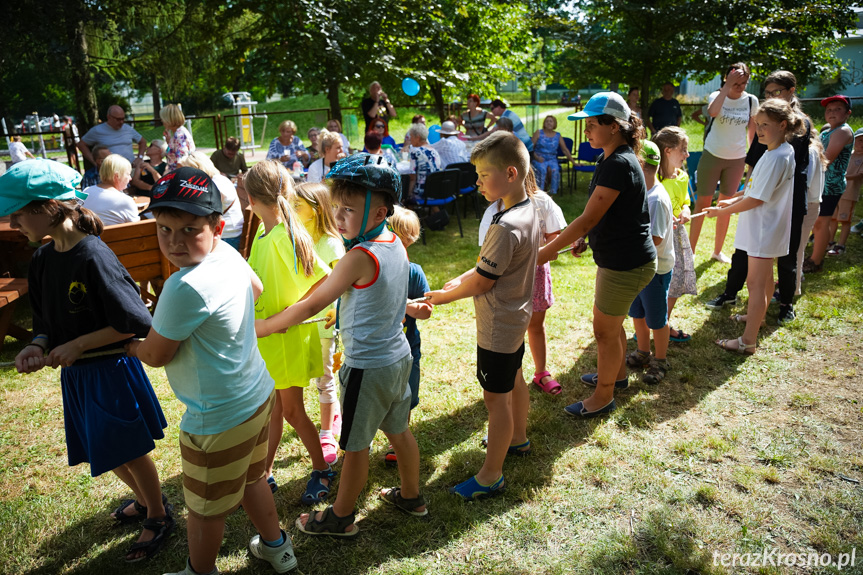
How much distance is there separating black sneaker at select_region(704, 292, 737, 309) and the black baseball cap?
16.1 ft

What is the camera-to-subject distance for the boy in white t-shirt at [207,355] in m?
1.98

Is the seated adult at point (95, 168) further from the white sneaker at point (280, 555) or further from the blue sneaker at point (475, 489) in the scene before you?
the blue sneaker at point (475, 489)

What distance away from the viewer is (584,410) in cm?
383

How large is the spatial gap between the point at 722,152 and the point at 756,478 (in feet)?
14.9

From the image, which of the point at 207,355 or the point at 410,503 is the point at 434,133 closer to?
the point at 410,503

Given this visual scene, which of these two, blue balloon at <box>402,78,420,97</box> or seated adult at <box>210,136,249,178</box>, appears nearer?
seated adult at <box>210,136,249,178</box>

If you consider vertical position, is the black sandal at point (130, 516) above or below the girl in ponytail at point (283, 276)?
below

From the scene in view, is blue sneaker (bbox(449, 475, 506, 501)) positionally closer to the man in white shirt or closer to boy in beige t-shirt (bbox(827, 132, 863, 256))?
boy in beige t-shirt (bbox(827, 132, 863, 256))

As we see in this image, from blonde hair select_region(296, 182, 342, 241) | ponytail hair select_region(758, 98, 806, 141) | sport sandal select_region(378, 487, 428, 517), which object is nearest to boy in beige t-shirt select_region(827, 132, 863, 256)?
ponytail hair select_region(758, 98, 806, 141)

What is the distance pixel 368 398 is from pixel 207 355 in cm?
71

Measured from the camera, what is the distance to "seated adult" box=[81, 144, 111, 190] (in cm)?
794

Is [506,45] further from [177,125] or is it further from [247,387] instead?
[247,387]

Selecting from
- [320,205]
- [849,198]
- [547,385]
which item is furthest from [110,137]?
[849,198]

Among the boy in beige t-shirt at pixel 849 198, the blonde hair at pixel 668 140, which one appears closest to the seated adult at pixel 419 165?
the blonde hair at pixel 668 140
